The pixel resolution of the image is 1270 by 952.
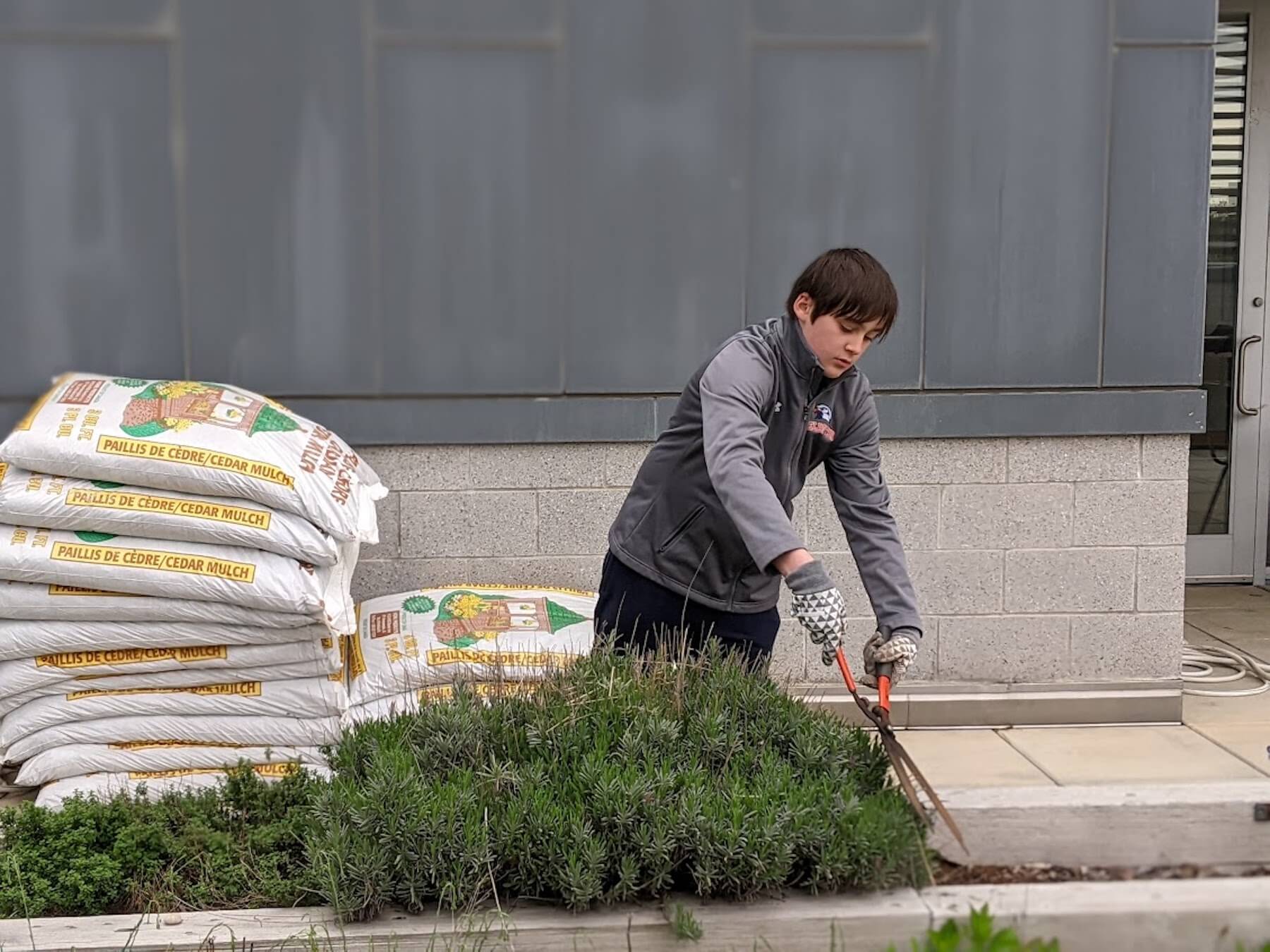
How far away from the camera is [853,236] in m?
5.23

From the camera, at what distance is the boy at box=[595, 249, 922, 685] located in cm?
309

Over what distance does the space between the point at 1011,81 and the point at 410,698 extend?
3287 millimetres

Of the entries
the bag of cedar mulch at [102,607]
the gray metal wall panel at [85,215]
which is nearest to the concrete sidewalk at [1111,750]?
the bag of cedar mulch at [102,607]

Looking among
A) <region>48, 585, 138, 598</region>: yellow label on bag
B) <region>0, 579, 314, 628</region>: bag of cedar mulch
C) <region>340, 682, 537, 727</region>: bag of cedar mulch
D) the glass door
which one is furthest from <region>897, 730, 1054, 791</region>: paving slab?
the glass door

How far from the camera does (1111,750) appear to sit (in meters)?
5.07

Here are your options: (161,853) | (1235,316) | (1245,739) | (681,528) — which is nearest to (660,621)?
(681,528)

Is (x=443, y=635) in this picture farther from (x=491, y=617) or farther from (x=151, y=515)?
(x=151, y=515)

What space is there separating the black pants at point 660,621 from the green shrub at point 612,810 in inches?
14.5

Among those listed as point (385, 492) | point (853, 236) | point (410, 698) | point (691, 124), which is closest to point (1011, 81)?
point (853, 236)

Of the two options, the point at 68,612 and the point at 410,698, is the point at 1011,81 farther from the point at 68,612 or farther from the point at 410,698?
the point at 68,612

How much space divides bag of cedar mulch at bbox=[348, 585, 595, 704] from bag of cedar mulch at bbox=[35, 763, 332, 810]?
35cm

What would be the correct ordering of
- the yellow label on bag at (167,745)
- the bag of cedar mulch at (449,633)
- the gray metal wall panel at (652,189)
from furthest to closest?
the gray metal wall panel at (652,189), the bag of cedar mulch at (449,633), the yellow label on bag at (167,745)

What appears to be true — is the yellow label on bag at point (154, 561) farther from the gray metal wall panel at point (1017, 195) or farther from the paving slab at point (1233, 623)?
the paving slab at point (1233, 623)

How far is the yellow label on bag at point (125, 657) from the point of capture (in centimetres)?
413
